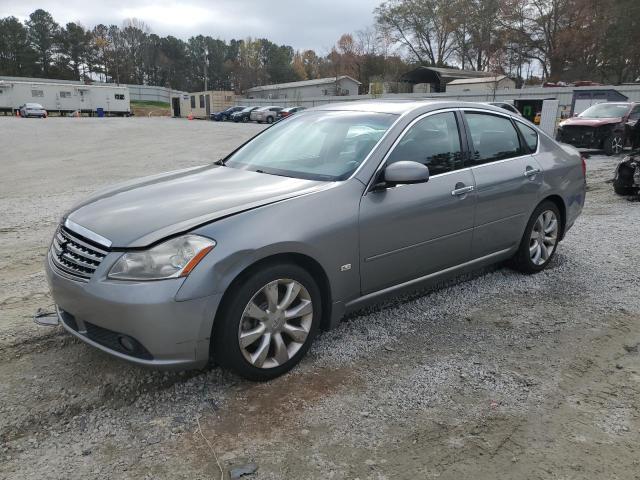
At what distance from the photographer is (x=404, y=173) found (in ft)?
10.9

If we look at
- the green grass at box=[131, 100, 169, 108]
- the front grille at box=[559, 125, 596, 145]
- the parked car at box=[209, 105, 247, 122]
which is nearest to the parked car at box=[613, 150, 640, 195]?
the front grille at box=[559, 125, 596, 145]

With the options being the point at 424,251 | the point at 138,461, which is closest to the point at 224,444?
the point at 138,461

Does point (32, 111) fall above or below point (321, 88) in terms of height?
below

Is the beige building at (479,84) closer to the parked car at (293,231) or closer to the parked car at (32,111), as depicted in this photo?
the parked car at (32,111)

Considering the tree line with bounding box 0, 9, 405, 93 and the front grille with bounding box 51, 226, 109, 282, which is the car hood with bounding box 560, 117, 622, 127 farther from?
the tree line with bounding box 0, 9, 405, 93

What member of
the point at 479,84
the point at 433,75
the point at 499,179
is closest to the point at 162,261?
the point at 499,179

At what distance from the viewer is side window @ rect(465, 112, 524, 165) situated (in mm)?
4234

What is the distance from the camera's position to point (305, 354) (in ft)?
10.7

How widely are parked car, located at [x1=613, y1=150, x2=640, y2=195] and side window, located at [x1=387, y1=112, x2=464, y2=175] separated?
20.0 ft

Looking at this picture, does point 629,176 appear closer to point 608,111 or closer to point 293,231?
point 293,231

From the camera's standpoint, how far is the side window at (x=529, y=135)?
188 inches

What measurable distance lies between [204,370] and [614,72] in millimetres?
57996

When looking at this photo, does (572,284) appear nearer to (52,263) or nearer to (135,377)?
(135,377)

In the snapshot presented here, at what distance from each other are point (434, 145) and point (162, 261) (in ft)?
7.61
